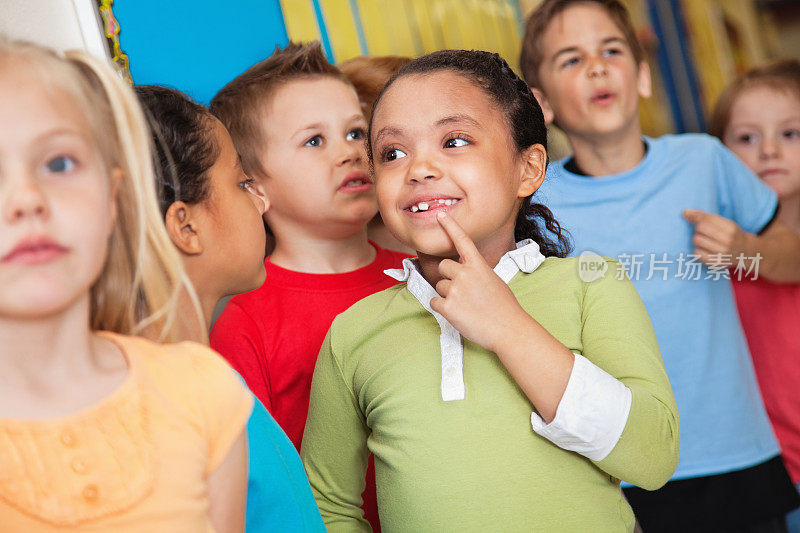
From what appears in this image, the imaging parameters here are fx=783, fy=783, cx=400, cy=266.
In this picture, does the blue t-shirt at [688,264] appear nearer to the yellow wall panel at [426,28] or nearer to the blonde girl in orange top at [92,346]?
the yellow wall panel at [426,28]

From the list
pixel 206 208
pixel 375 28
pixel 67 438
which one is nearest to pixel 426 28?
pixel 375 28

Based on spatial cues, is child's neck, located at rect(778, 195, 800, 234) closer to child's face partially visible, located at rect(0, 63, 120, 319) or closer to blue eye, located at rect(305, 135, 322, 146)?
blue eye, located at rect(305, 135, 322, 146)

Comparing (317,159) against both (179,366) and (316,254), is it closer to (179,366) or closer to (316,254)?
(316,254)

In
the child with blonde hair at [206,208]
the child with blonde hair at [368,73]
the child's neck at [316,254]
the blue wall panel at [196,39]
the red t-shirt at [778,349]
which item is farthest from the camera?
the red t-shirt at [778,349]

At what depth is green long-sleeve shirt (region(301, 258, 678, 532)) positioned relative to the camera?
789 mm

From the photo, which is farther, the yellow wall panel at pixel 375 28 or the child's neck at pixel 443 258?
the yellow wall panel at pixel 375 28

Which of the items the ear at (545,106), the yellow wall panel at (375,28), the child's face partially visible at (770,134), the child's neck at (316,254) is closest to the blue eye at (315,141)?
the child's neck at (316,254)

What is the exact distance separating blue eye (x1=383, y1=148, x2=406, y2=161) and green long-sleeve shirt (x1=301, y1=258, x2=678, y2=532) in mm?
164

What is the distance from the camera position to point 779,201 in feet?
5.73

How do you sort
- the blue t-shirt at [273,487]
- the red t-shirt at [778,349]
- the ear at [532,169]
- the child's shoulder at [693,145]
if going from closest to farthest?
the blue t-shirt at [273,487]
the ear at [532,169]
the child's shoulder at [693,145]
the red t-shirt at [778,349]

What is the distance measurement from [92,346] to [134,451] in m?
0.09

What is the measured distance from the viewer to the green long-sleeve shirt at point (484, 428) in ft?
2.59

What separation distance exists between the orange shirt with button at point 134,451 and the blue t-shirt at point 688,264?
808mm

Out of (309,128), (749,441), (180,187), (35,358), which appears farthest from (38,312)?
(749,441)
